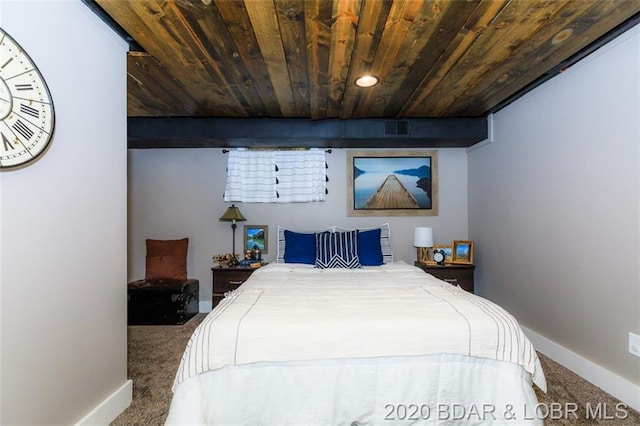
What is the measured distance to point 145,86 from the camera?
2588 mm

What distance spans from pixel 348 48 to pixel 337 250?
1.95 metres

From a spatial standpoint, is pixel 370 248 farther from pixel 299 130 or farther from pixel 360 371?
pixel 360 371

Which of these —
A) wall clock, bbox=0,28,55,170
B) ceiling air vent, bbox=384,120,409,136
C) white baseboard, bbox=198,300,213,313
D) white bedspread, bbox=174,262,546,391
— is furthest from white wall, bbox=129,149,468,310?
wall clock, bbox=0,28,55,170

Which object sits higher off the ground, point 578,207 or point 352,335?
point 578,207

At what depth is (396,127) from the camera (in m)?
3.47

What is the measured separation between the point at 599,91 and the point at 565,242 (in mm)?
Answer: 1107

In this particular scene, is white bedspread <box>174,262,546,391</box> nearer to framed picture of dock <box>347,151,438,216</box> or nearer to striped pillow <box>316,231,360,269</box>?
striped pillow <box>316,231,360,269</box>

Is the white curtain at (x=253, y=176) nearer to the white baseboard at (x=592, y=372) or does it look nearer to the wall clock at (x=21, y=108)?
the wall clock at (x=21, y=108)

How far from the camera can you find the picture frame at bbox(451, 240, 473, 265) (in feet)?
12.1

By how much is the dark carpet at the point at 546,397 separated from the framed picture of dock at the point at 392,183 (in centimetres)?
204

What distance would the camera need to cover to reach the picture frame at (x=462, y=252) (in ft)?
12.1

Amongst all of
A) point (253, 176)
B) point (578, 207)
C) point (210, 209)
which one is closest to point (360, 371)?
point (578, 207)

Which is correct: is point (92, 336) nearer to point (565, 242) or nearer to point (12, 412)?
point (12, 412)

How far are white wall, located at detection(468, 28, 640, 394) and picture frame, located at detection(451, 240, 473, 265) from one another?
355 millimetres
